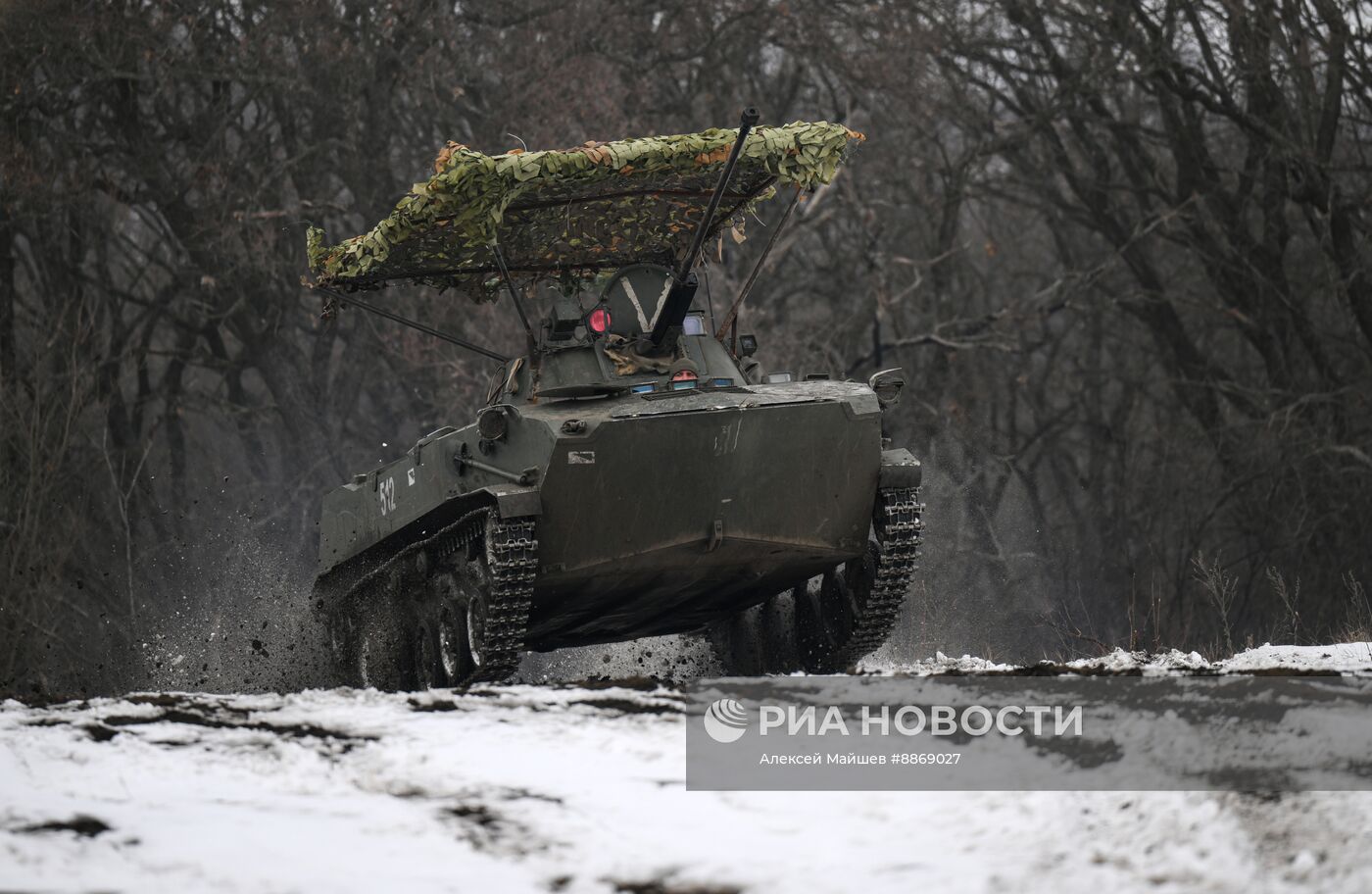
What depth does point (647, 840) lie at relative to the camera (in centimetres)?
573

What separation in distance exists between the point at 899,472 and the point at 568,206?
2.48 meters

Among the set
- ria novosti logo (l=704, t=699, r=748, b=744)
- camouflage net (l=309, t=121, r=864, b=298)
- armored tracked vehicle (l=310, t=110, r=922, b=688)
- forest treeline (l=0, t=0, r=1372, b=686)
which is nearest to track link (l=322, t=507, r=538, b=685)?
armored tracked vehicle (l=310, t=110, r=922, b=688)

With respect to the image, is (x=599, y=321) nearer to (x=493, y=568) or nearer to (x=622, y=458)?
(x=622, y=458)

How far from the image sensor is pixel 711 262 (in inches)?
808

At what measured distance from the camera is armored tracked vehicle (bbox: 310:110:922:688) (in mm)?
10008

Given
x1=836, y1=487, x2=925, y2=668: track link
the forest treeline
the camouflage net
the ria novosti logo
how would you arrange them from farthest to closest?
the forest treeline → x1=836, y1=487, x2=925, y2=668: track link → the camouflage net → the ria novosti logo

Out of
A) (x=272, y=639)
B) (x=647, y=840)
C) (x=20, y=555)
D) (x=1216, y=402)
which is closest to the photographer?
(x=647, y=840)

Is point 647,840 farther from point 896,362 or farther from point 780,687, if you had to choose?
point 896,362

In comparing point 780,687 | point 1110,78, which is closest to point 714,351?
point 780,687

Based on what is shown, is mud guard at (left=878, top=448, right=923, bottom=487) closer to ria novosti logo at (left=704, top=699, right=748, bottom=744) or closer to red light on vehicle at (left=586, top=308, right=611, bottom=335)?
red light on vehicle at (left=586, top=308, right=611, bottom=335)

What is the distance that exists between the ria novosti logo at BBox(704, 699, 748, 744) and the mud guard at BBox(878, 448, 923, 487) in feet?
10.9

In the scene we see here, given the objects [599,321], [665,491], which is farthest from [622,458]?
[599,321]

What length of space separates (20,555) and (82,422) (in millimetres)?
4295

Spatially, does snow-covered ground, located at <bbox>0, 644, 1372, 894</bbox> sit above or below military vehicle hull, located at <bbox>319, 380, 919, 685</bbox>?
below
